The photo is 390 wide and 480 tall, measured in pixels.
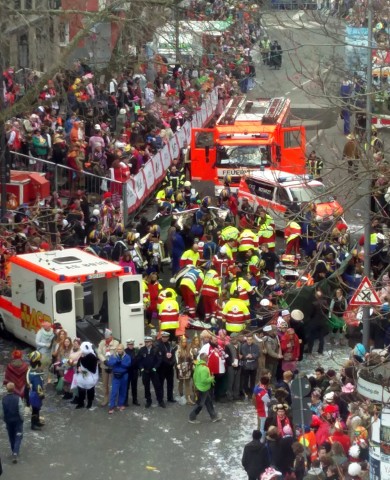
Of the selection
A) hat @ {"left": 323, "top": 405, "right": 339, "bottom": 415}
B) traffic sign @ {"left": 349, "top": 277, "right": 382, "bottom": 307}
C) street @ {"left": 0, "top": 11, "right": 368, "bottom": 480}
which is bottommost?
street @ {"left": 0, "top": 11, "right": 368, "bottom": 480}

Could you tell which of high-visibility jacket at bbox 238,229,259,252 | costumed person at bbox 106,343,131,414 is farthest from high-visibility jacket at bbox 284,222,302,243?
costumed person at bbox 106,343,131,414

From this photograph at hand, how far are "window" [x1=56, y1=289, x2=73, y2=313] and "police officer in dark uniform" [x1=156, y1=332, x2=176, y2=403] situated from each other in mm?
2142

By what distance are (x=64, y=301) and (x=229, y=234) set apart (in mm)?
6222

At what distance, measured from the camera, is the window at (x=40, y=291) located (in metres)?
24.1

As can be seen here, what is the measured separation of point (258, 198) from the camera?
3316 centimetres

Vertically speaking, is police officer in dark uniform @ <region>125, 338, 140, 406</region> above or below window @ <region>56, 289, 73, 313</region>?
below

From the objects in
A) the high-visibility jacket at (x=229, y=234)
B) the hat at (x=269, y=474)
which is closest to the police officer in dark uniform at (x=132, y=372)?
the hat at (x=269, y=474)

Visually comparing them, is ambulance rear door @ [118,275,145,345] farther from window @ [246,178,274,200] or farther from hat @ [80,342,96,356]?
window @ [246,178,274,200]

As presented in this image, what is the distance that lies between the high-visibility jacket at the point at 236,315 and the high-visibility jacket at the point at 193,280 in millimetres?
1829

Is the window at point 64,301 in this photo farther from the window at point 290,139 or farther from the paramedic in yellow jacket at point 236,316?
the window at point 290,139

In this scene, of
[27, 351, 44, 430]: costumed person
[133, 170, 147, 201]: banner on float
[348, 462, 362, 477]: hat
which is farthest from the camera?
[133, 170, 147, 201]: banner on float

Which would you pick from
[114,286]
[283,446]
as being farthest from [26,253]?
[283,446]

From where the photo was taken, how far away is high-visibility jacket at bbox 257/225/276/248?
98.4 feet

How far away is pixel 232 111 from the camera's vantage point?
38219 millimetres
